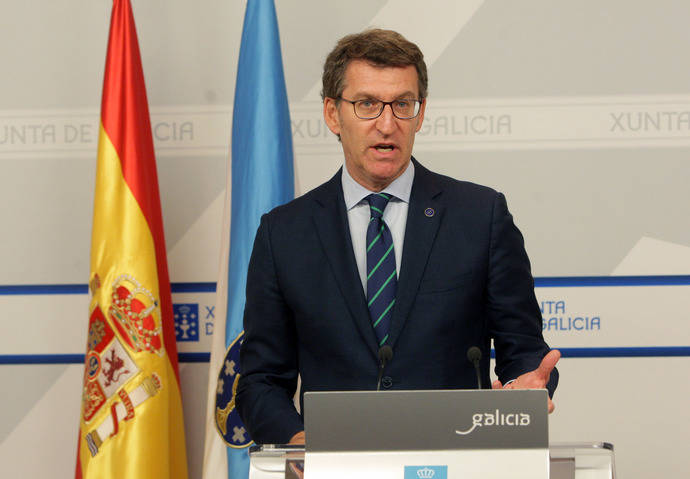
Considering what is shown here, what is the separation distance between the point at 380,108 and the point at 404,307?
0.45 meters

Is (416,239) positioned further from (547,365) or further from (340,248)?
(547,365)

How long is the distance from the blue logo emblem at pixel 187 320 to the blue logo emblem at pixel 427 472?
2.37m

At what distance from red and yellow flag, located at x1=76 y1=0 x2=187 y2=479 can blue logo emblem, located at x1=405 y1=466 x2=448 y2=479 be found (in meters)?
1.97

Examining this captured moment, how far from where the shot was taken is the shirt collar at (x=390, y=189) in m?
1.91


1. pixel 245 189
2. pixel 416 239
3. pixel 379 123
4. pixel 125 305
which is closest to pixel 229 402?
pixel 125 305

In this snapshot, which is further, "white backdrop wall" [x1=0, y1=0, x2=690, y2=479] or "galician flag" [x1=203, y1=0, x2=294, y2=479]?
"white backdrop wall" [x1=0, y1=0, x2=690, y2=479]

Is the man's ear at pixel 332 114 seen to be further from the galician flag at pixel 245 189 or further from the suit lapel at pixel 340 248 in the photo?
the galician flag at pixel 245 189

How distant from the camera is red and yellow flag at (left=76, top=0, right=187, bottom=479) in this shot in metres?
2.93

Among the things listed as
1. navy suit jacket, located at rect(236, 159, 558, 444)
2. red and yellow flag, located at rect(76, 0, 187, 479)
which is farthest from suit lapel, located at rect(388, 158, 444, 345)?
red and yellow flag, located at rect(76, 0, 187, 479)

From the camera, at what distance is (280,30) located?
3379mm

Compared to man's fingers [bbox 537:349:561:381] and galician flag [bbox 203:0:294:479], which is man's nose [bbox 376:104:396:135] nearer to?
man's fingers [bbox 537:349:561:381]

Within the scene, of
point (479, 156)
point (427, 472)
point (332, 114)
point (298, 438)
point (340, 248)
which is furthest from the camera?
point (479, 156)

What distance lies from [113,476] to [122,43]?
1613 millimetres

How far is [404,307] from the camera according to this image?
1.74m
